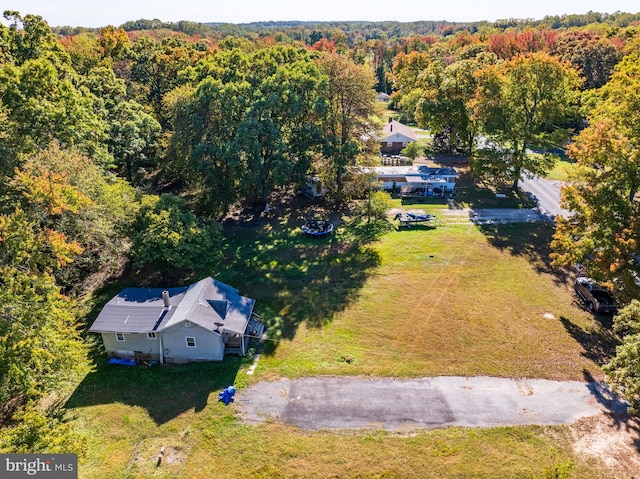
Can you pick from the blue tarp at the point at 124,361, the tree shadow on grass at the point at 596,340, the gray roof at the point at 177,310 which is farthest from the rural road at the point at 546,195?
the blue tarp at the point at 124,361

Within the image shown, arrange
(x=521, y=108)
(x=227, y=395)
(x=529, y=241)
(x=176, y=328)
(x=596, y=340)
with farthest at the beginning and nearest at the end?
(x=521, y=108), (x=529, y=241), (x=596, y=340), (x=176, y=328), (x=227, y=395)

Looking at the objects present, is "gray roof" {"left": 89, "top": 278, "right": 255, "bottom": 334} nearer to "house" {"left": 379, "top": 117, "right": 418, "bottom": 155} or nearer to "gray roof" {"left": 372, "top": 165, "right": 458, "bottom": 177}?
"gray roof" {"left": 372, "top": 165, "right": 458, "bottom": 177}

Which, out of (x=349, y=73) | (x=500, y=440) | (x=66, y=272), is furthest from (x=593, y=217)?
(x=66, y=272)

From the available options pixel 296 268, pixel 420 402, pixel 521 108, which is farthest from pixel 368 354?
pixel 521 108

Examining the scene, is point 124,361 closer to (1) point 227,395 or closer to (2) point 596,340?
(1) point 227,395

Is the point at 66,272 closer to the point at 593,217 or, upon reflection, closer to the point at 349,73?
the point at 349,73
